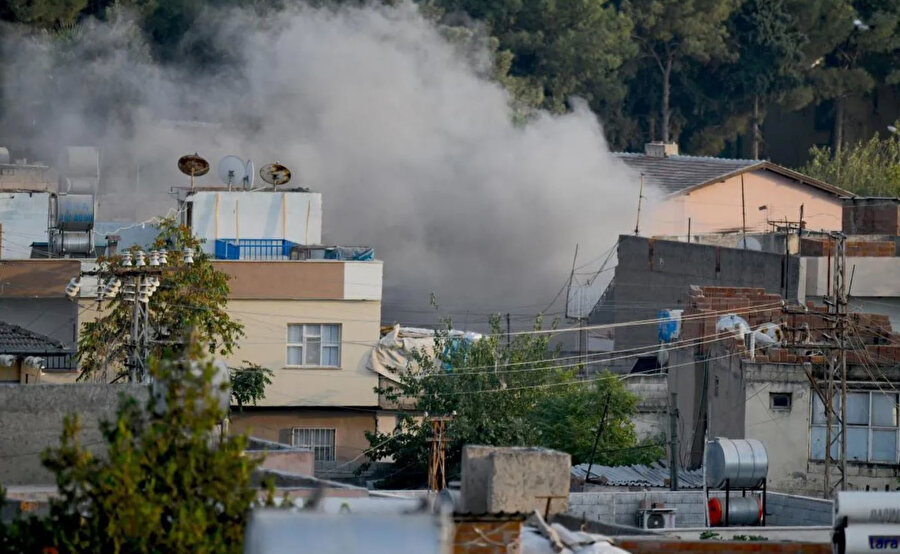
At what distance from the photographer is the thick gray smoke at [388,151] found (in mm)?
45625

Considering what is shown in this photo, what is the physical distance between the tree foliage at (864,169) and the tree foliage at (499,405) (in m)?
24.9

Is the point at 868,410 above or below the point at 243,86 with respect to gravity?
below

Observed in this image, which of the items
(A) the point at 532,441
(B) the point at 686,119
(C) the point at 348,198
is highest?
(B) the point at 686,119

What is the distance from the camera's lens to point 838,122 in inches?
2345

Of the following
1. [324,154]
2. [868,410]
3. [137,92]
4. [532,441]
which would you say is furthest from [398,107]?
[868,410]

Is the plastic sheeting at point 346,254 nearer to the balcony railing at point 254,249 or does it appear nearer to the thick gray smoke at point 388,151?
the balcony railing at point 254,249

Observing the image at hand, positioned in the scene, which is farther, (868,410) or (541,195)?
(541,195)

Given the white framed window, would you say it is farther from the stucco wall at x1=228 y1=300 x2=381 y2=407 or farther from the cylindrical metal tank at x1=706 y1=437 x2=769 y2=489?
the cylindrical metal tank at x1=706 y1=437 x2=769 y2=489

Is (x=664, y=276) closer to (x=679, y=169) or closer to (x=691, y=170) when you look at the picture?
(x=691, y=170)

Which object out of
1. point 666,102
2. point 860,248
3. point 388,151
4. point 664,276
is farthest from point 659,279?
point 666,102

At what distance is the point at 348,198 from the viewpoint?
46.1 m

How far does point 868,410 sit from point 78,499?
14.4 m

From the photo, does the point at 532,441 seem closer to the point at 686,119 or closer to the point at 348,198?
the point at 348,198

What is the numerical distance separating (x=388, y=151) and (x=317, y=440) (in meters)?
17.1
